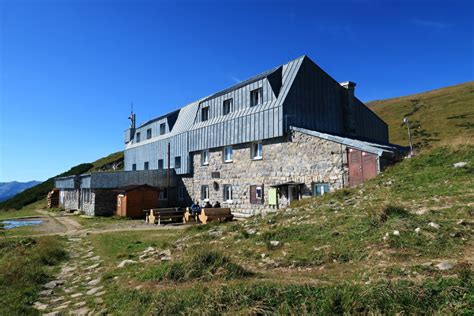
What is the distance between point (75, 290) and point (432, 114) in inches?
3020

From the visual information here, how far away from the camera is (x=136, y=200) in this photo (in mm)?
26766

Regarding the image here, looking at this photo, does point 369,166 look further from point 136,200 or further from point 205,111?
point 136,200

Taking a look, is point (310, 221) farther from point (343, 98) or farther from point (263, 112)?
point (343, 98)

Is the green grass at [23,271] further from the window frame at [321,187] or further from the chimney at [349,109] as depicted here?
the chimney at [349,109]

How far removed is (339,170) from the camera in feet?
54.5

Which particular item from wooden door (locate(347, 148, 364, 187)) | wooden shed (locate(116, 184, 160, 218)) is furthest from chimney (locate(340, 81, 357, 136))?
wooden shed (locate(116, 184, 160, 218))

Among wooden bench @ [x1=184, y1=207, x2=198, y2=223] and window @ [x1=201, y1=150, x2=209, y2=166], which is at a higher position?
window @ [x1=201, y1=150, x2=209, y2=166]

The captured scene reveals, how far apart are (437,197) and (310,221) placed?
3.91 metres

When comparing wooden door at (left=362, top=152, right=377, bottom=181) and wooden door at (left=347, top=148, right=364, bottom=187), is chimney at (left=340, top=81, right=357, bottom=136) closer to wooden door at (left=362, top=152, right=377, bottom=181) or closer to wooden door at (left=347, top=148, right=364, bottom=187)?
wooden door at (left=347, top=148, right=364, bottom=187)

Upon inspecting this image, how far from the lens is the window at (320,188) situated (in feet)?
57.1

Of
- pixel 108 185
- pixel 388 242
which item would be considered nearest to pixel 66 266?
pixel 388 242

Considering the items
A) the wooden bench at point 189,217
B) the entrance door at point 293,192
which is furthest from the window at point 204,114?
the entrance door at point 293,192

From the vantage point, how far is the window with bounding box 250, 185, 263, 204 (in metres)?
21.4

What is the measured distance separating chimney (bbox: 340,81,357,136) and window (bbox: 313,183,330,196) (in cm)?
747
